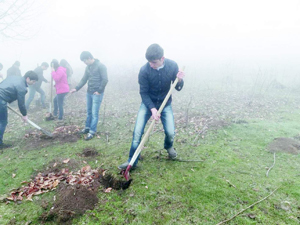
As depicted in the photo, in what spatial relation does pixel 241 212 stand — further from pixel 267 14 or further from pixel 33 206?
pixel 267 14

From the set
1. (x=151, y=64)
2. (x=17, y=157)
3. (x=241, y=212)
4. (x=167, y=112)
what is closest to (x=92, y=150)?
(x=17, y=157)

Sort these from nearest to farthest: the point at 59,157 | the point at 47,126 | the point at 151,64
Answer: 1. the point at 151,64
2. the point at 59,157
3. the point at 47,126

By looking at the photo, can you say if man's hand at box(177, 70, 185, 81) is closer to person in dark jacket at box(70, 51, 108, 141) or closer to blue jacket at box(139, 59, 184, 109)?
blue jacket at box(139, 59, 184, 109)

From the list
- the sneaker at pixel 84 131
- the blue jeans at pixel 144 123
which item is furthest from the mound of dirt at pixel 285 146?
the sneaker at pixel 84 131

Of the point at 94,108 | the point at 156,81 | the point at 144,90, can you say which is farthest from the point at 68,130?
the point at 156,81

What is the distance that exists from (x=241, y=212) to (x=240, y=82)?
13.6 meters

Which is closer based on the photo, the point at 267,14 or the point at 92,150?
the point at 92,150

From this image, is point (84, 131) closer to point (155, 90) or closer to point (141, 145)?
point (141, 145)

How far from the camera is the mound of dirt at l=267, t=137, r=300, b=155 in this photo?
14.4ft

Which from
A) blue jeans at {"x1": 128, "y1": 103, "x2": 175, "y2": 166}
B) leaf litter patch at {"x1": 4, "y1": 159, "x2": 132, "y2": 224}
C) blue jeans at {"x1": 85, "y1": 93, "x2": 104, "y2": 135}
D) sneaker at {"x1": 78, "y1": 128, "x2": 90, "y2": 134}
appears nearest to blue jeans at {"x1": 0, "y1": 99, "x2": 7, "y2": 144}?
sneaker at {"x1": 78, "y1": 128, "x2": 90, "y2": 134}

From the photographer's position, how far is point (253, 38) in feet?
139

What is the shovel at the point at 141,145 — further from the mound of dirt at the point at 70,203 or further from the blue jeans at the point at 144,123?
the mound of dirt at the point at 70,203

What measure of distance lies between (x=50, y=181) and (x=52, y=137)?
236 centimetres

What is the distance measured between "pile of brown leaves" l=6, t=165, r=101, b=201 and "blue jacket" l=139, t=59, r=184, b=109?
1.70 m
